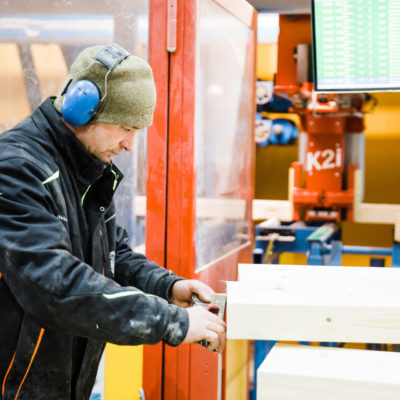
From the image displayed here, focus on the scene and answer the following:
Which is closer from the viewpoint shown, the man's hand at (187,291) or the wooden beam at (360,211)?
the man's hand at (187,291)

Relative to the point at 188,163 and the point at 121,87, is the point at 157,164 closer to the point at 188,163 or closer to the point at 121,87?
the point at 188,163

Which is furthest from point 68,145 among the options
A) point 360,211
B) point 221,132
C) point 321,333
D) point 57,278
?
point 360,211

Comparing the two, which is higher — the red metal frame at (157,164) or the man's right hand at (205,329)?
the red metal frame at (157,164)

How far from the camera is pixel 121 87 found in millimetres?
1392

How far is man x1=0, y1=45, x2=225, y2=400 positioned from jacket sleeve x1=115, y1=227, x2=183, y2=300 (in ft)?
0.16

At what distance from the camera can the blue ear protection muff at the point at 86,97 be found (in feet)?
4.41

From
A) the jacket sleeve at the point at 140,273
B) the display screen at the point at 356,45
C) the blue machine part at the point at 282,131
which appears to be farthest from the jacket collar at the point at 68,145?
the blue machine part at the point at 282,131

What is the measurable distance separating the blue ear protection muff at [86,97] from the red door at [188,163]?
1.90 ft

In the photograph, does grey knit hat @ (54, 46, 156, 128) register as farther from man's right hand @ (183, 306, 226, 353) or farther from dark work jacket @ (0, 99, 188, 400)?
man's right hand @ (183, 306, 226, 353)

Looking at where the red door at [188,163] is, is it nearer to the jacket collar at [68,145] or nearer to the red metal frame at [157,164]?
the red metal frame at [157,164]

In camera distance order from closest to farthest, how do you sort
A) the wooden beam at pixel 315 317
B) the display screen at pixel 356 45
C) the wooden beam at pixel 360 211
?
the wooden beam at pixel 315 317
the display screen at pixel 356 45
the wooden beam at pixel 360 211

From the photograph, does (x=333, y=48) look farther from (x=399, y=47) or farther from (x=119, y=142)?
(x=119, y=142)

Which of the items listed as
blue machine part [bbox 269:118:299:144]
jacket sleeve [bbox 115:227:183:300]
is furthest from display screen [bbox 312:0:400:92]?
blue machine part [bbox 269:118:299:144]

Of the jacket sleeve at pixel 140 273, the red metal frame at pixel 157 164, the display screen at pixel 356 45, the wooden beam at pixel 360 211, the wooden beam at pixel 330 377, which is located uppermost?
the display screen at pixel 356 45
